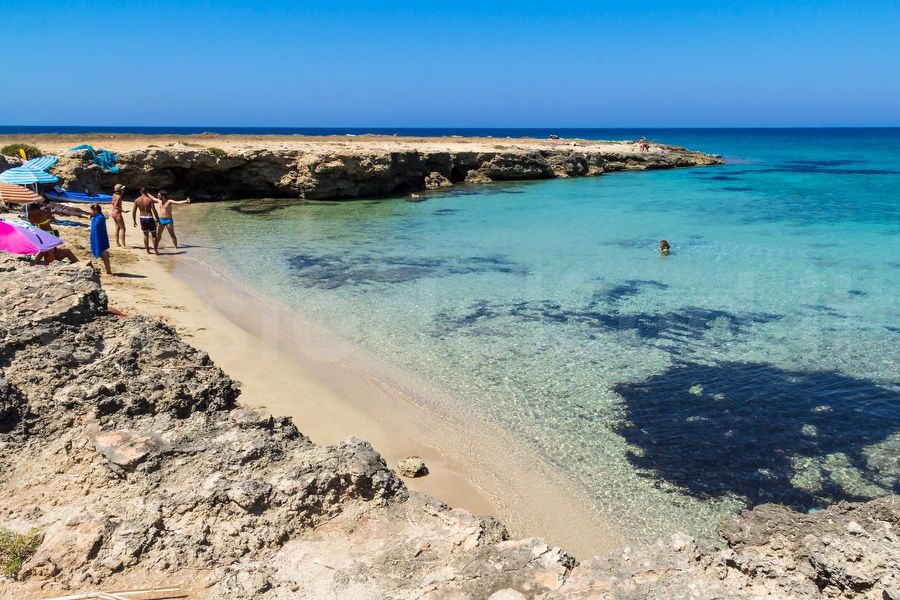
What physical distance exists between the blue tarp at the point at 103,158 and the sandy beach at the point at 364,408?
516 inches

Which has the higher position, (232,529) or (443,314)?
(232,529)

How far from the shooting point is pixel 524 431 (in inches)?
279

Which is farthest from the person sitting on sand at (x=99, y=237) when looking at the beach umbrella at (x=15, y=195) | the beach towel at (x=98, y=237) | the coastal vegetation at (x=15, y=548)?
the coastal vegetation at (x=15, y=548)

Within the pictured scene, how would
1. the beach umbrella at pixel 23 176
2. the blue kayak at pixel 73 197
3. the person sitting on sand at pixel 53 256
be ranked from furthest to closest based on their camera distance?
the blue kayak at pixel 73 197 < the beach umbrella at pixel 23 176 < the person sitting on sand at pixel 53 256

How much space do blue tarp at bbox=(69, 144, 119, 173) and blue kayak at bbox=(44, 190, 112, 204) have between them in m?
1.66

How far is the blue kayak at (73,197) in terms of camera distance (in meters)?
20.0

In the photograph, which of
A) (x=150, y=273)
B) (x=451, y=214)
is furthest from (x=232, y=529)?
(x=451, y=214)

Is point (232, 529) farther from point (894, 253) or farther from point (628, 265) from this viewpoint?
point (894, 253)

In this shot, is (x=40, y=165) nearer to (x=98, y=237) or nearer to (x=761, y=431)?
(x=98, y=237)

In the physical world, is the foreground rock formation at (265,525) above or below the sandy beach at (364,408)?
above

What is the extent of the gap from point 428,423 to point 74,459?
13.3ft

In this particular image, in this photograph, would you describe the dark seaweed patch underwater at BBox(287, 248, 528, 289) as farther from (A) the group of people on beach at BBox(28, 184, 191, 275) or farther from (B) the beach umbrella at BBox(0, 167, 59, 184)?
(B) the beach umbrella at BBox(0, 167, 59, 184)

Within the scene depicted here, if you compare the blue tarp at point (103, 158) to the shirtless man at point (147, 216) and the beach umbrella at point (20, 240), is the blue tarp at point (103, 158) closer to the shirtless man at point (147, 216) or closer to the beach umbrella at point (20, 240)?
the shirtless man at point (147, 216)

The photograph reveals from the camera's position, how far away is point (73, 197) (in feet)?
67.8
